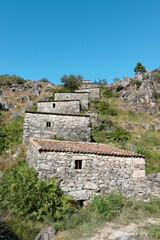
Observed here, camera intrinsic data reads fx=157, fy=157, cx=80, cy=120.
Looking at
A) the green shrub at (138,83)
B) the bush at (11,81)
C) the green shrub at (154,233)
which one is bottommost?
the green shrub at (154,233)

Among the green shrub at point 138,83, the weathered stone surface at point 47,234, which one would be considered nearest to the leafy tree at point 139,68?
the green shrub at point 138,83

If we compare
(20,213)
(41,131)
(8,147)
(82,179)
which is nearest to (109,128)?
(41,131)

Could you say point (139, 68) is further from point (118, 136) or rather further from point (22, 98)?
point (118, 136)

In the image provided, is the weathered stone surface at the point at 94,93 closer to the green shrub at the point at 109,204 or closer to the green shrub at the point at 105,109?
the green shrub at the point at 105,109

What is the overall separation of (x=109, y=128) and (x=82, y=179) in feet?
52.7

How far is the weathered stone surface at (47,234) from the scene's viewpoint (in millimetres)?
5476

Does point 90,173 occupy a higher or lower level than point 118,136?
lower

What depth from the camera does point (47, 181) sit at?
7.64 metres

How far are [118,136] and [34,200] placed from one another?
16.7m

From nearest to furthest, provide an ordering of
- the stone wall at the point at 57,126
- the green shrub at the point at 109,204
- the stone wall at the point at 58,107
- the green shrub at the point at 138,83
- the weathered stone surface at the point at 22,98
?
1. the green shrub at the point at 109,204
2. the stone wall at the point at 57,126
3. the stone wall at the point at 58,107
4. the weathered stone surface at the point at 22,98
5. the green shrub at the point at 138,83

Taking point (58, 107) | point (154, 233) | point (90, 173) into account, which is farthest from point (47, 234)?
point (58, 107)

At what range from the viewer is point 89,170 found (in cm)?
898

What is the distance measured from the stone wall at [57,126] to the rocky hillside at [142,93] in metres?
19.7

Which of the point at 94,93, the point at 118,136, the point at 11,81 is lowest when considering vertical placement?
the point at 118,136
